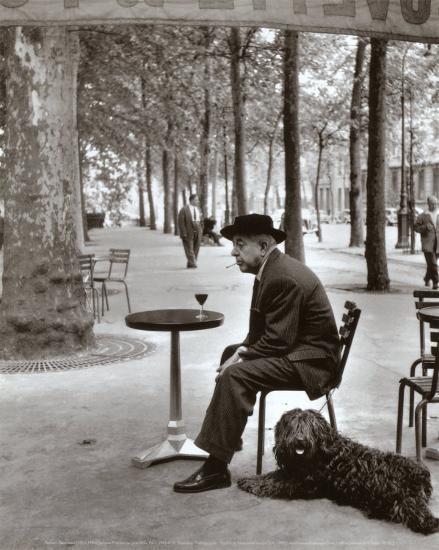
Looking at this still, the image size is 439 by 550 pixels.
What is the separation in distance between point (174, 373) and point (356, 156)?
23656mm

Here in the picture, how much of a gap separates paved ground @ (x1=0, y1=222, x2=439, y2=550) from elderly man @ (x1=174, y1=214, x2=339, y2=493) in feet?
1.09

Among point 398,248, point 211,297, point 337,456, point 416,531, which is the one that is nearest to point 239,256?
point 337,456

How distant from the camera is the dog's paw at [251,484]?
4629mm

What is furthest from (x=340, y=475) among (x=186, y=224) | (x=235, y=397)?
(x=186, y=224)

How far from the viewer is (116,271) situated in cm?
2089

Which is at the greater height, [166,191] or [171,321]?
[166,191]

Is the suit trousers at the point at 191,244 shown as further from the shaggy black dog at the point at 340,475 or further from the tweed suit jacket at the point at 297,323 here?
the shaggy black dog at the point at 340,475

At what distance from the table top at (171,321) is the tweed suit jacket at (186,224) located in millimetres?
14895

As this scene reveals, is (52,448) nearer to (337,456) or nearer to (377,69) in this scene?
(337,456)

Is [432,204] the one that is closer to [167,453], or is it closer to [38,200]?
[38,200]

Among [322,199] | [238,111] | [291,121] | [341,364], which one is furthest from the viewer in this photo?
[322,199]

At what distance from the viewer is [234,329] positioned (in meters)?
10.9

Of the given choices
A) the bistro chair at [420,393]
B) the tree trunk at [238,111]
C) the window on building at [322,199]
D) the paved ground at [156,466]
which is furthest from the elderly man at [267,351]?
the window on building at [322,199]

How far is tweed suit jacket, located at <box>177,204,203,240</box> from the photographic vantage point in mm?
20500
